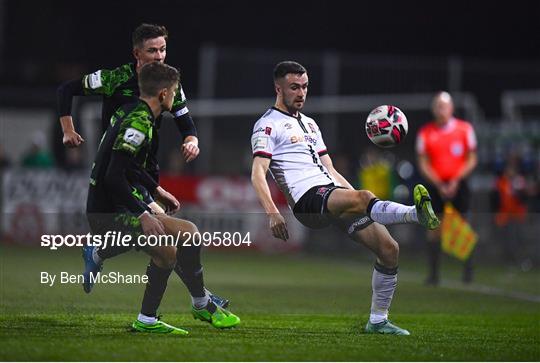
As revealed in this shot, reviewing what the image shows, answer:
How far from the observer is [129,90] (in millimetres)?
9180

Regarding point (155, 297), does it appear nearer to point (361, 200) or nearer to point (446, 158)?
point (361, 200)

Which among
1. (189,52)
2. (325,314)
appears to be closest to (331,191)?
(325,314)

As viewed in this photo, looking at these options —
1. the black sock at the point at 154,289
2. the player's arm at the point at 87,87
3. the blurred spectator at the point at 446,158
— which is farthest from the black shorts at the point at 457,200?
the black sock at the point at 154,289

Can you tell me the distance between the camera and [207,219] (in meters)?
20.1

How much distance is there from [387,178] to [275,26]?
1057cm

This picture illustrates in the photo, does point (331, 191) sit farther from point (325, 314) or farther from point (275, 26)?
point (275, 26)

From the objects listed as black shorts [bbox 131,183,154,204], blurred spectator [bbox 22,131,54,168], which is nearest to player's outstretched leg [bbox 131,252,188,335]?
black shorts [bbox 131,183,154,204]

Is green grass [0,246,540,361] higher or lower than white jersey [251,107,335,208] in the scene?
lower

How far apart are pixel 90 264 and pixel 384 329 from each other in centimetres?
230

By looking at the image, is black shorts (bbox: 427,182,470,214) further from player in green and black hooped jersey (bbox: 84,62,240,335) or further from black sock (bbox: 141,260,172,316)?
black sock (bbox: 141,260,172,316)

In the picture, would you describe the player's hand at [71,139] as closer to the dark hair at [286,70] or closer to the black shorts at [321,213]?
the dark hair at [286,70]

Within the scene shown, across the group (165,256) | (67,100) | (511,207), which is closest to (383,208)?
(165,256)

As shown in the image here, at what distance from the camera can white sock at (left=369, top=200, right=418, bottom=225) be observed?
27.7ft

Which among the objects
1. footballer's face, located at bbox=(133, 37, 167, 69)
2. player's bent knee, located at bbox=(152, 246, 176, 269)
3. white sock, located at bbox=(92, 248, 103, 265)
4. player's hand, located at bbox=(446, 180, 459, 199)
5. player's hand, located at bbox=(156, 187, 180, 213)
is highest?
footballer's face, located at bbox=(133, 37, 167, 69)
